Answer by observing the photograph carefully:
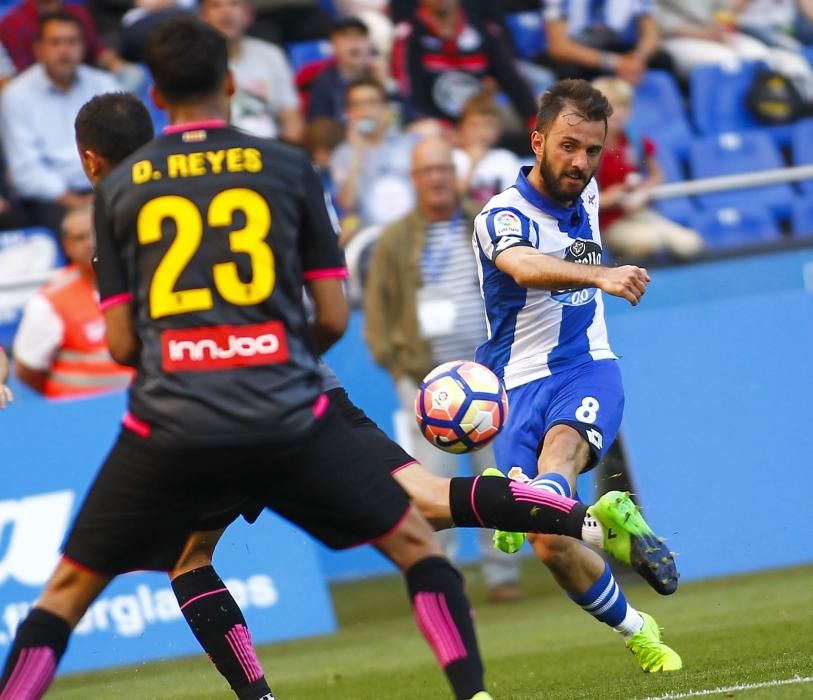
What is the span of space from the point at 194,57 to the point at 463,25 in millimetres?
8909

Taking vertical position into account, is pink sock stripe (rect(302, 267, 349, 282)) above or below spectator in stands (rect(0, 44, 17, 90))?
above

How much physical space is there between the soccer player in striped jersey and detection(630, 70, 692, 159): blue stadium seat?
7.11 m

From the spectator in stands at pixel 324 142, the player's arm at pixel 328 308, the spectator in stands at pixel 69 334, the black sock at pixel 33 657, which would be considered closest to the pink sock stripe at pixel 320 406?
the player's arm at pixel 328 308

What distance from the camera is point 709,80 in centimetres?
1436

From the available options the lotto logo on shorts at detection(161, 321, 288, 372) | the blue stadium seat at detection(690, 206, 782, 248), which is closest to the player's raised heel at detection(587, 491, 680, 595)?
the lotto logo on shorts at detection(161, 321, 288, 372)

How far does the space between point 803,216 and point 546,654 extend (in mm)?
6485

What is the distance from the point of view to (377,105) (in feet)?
39.2

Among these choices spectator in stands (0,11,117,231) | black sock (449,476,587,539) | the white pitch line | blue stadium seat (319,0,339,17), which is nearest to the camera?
black sock (449,476,587,539)

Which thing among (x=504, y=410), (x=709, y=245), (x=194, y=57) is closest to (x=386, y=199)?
(x=709, y=245)

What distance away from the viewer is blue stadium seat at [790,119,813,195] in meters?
14.0

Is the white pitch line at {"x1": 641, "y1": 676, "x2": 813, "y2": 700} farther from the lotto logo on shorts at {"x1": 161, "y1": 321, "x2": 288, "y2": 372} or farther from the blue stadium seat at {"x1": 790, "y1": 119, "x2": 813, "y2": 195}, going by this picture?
the blue stadium seat at {"x1": 790, "y1": 119, "x2": 813, "y2": 195}

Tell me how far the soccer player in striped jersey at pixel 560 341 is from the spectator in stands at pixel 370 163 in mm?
5142

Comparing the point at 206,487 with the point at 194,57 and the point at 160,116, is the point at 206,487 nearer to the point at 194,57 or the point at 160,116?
the point at 194,57

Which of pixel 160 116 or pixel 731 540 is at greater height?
pixel 160 116
